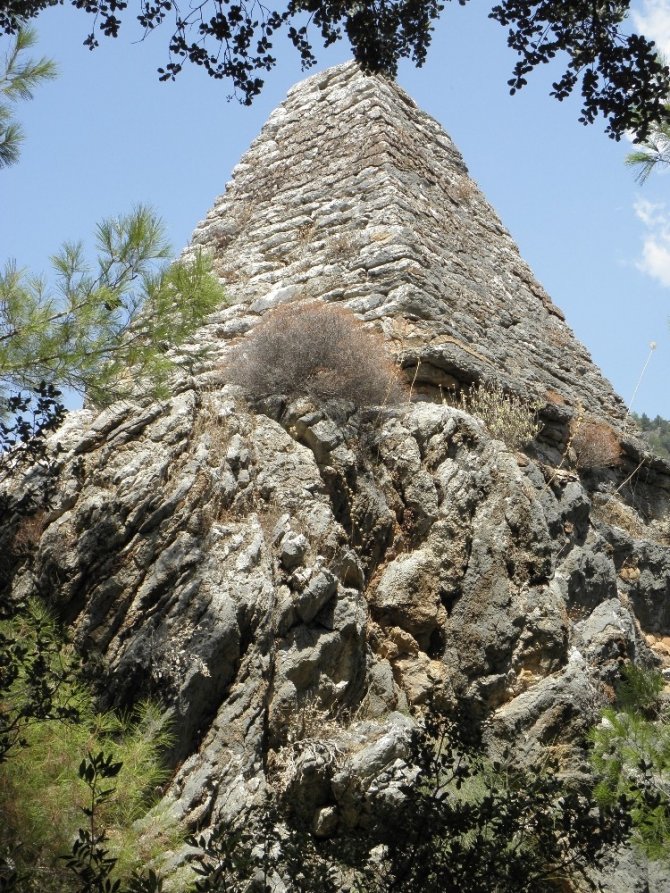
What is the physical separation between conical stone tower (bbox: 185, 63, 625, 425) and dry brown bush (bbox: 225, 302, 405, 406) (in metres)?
0.74

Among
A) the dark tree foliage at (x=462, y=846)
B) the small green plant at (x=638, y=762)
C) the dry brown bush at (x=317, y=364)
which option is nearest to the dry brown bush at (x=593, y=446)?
the dry brown bush at (x=317, y=364)

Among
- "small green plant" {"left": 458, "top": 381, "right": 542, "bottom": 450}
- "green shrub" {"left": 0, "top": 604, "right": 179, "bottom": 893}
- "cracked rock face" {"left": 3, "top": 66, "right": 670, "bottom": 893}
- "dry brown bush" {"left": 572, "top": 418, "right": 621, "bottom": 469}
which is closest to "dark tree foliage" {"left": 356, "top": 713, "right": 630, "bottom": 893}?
"cracked rock face" {"left": 3, "top": 66, "right": 670, "bottom": 893}

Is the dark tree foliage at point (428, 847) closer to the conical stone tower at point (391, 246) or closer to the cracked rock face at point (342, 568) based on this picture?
the cracked rock face at point (342, 568)

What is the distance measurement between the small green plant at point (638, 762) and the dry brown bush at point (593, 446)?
3693mm

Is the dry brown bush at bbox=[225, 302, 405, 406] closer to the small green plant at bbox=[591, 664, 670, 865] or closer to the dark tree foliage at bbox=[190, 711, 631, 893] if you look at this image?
the small green plant at bbox=[591, 664, 670, 865]

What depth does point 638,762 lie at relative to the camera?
5.27m

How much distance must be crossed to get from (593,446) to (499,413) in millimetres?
1877

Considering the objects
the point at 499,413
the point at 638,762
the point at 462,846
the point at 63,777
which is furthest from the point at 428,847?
the point at 499,413

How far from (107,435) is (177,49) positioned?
2938mm

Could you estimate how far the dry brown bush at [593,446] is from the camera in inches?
387

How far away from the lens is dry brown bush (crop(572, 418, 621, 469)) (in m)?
9.83

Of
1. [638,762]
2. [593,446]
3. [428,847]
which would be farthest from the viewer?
[593,446]

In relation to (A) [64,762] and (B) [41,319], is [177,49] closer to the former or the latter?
(B) [41,319]

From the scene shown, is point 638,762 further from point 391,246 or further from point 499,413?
point 391,246
